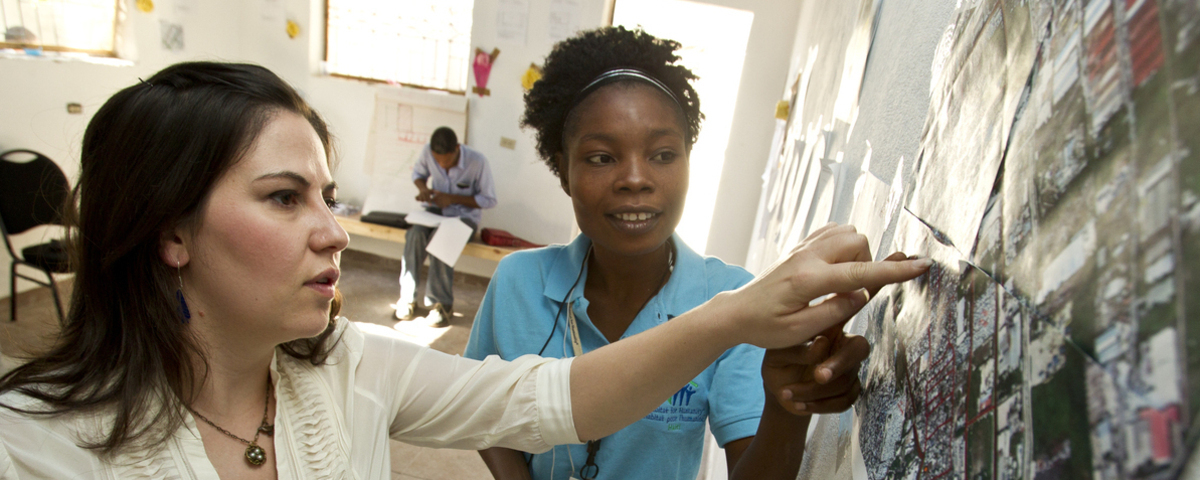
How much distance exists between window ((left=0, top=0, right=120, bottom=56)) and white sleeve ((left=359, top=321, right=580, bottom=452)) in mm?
4403

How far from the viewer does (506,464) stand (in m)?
1.17

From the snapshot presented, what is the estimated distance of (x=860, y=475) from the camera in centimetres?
62

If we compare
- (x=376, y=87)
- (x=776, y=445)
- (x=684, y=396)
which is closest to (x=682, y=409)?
(x=684, y=396)

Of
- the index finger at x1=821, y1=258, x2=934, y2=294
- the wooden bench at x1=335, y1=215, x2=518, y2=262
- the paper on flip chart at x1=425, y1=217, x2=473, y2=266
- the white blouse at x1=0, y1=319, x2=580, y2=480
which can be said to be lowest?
the wooden bench at x1=335, y1=215, x2=518, y2=262

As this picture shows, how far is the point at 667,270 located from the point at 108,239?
88cm

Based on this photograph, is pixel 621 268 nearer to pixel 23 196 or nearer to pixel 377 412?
pixel 377 412

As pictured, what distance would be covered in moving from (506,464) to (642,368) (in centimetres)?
48

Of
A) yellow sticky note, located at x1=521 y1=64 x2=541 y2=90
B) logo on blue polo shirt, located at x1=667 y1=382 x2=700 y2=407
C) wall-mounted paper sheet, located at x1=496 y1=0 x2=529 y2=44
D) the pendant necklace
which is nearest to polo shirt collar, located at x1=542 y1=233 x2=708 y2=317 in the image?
logo on blue polo shirt, located at x1=667 y1=382 x2=700 y2=407

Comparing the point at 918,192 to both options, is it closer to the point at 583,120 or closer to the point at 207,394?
the point at 583,120

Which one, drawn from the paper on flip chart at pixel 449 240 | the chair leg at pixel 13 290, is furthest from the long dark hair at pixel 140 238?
the paper on flip chart at pixel 449 240

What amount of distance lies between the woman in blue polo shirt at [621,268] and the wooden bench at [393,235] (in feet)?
11.9

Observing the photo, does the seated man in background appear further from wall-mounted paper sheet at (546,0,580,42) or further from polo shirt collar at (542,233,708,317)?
polo shirt collar at (542,233,708,317)

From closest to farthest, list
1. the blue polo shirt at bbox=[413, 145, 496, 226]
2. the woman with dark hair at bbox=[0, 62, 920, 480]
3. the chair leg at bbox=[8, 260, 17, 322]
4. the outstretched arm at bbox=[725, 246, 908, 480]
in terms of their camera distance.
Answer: the outstretched arm at bbox=[725, 246, 908, 480], the woman with dark hair at bbox=[0, 62, 920, 480], the chair leg at bbox=[8, 260, 17, 322], the blue polo shirt at bbox=[413, 145, 496, 226]

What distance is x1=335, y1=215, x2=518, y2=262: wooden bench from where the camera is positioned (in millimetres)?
4945
